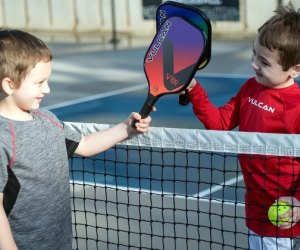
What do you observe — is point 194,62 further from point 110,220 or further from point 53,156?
point 110,220

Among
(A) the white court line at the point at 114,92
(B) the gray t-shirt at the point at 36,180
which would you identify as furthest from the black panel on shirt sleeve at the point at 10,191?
(A) the white court line at the point at 114,92

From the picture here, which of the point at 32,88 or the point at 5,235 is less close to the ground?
the point at 32,88

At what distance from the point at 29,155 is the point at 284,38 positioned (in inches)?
47.4

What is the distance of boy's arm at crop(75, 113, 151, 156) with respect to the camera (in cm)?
353

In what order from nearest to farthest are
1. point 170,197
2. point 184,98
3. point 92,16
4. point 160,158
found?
point 184,98 → point 170,197 → point 160,158 → point 92,16

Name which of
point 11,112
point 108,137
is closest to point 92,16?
point 108,137

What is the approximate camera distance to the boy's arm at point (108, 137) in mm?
3533

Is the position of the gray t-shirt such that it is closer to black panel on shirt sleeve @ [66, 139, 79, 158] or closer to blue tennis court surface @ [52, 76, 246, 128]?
black panel on shirt sleeve @ [66, 139, 79, 158]

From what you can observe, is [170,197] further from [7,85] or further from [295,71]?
[7,85]

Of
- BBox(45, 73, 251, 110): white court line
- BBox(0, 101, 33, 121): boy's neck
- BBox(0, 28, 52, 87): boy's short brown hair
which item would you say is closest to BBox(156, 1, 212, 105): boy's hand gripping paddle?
BBox(0, 28, 52, 87): boy's short brown hair

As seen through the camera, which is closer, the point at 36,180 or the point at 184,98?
the point at 36,180

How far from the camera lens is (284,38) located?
3469 millimetres

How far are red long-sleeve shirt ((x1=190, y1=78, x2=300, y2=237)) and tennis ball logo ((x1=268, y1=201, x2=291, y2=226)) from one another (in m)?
0.03

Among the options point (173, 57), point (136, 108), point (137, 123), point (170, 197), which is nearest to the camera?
point (173, 57)
